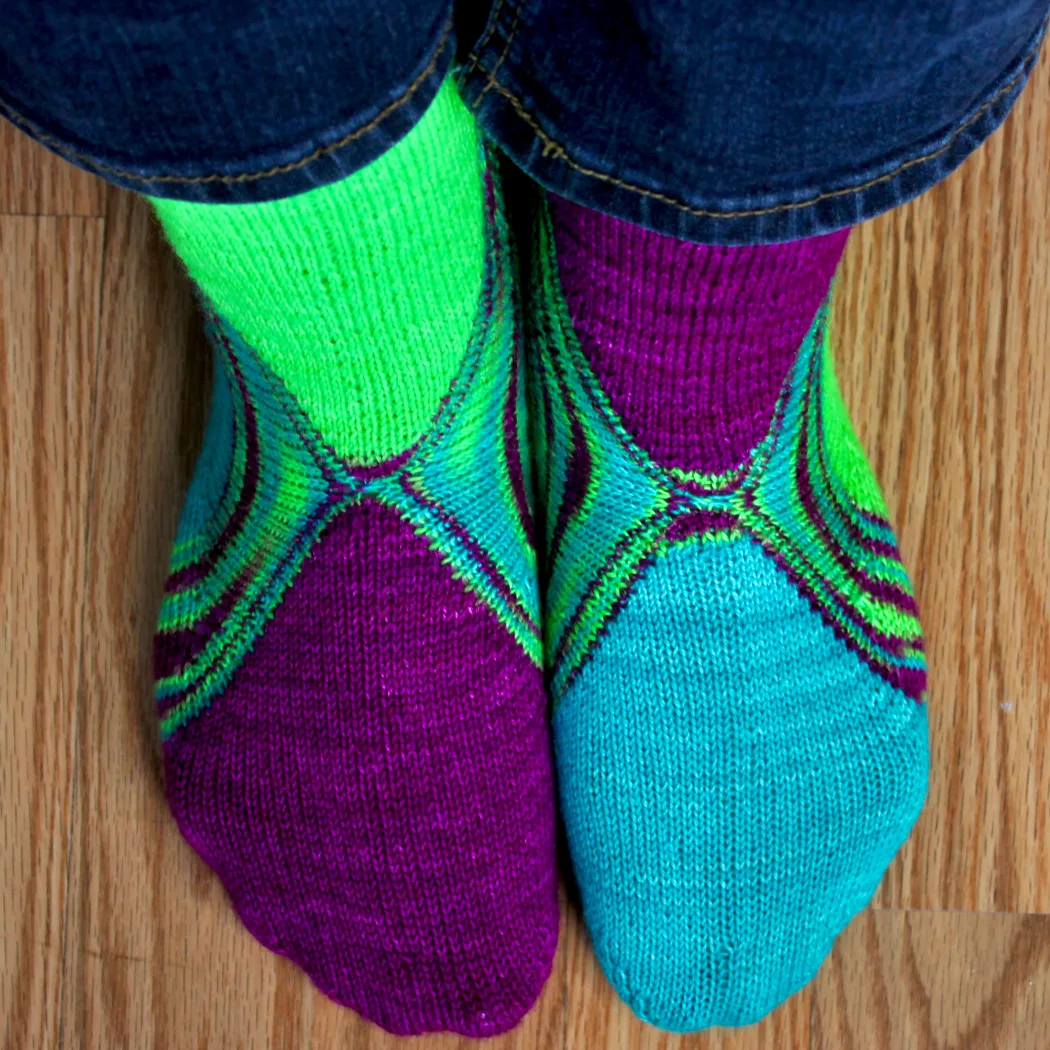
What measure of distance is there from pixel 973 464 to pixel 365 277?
0.40 meters

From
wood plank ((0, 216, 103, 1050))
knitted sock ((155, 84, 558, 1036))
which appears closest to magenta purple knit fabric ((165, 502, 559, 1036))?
knitted sock ((155, 84, 558, 1036))

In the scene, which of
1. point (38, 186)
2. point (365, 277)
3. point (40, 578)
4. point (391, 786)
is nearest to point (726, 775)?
point (391, 786)

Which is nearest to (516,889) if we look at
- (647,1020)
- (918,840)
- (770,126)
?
(647,1020)

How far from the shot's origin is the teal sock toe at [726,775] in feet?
1.97

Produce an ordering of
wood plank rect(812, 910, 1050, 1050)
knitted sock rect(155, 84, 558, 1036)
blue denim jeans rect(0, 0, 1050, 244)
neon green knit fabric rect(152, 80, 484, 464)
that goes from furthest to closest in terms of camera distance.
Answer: wood plank rect(812, 910, 1050, 1050), knitted sock rect(155, 84, 558, 1036), neon green knit fabric rect(152, 80, 484, 464), blue denim jeans rect(0, 0, 1050, 244)

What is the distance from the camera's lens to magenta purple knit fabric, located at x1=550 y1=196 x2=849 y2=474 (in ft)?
1.56

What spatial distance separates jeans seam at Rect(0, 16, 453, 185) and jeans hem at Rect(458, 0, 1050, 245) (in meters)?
0.03

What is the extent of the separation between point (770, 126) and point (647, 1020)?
1.56 feet

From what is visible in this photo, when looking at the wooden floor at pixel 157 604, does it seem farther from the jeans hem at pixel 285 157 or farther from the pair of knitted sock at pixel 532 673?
the jeans hem at pixel 285 157

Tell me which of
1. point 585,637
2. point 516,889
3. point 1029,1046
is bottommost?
point 1029,1046

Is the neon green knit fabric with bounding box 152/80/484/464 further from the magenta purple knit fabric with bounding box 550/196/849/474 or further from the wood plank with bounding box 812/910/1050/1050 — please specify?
the wood plank with bounding box 812/910/1050/1050

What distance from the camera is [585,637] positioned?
63 centimetres

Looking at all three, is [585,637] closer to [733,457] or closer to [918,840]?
[733,457]

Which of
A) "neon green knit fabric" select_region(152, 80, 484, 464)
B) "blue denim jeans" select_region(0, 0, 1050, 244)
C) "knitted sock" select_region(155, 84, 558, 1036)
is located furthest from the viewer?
"knitted sock" select_region(155, 84, 558, 1036)
